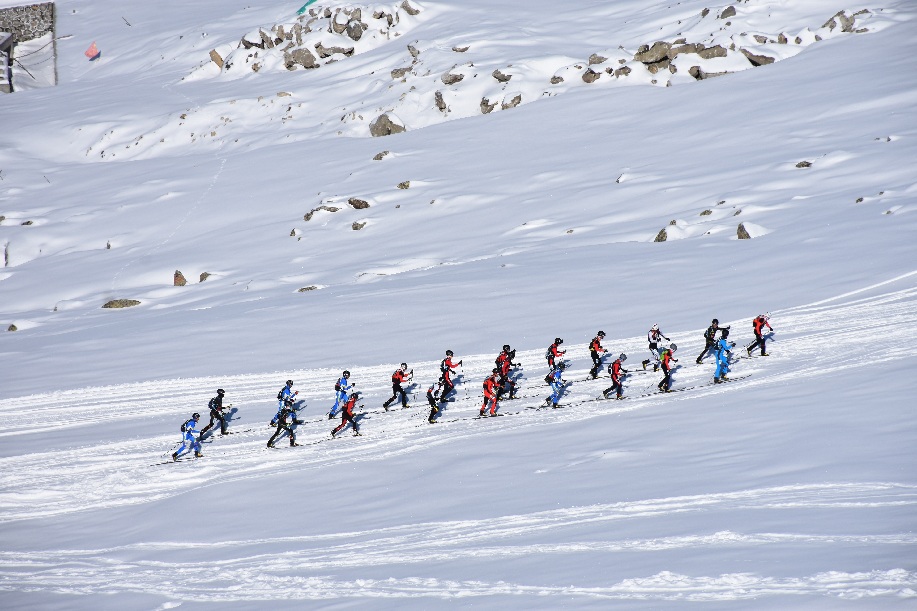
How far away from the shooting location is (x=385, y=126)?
50156mm

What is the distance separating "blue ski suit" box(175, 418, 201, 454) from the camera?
18.6m

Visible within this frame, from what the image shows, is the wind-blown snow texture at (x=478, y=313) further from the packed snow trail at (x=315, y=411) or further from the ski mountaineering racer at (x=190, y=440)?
the ski mountaineering racer at (x=190, y=440)

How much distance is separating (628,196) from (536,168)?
7008 millimetres

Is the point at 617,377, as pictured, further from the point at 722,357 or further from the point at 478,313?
the point at 478,313

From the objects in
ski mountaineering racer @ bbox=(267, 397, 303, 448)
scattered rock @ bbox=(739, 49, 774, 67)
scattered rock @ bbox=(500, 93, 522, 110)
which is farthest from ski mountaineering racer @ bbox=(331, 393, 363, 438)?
scattered rock @ bbox=(739, 49, 774, 67)

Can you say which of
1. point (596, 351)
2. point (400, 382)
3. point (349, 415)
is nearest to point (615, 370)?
point (596, 351)

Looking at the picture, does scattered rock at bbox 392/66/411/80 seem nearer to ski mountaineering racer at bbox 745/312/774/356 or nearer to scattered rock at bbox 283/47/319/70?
scattered rock at bbox 283/47/319/70

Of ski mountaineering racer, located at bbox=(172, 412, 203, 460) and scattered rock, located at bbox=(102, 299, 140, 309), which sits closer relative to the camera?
ski mountaineering racer, located at bbox=(172, 412, 203, 460)

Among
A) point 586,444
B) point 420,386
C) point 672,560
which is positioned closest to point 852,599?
point 672,560

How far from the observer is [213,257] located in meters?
37.2

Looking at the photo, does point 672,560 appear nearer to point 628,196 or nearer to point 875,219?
point 875,219

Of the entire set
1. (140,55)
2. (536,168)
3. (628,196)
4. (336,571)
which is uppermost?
(140,55)

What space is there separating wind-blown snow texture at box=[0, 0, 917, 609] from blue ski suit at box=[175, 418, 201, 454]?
0.66 metres

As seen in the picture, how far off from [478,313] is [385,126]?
27.2 m
